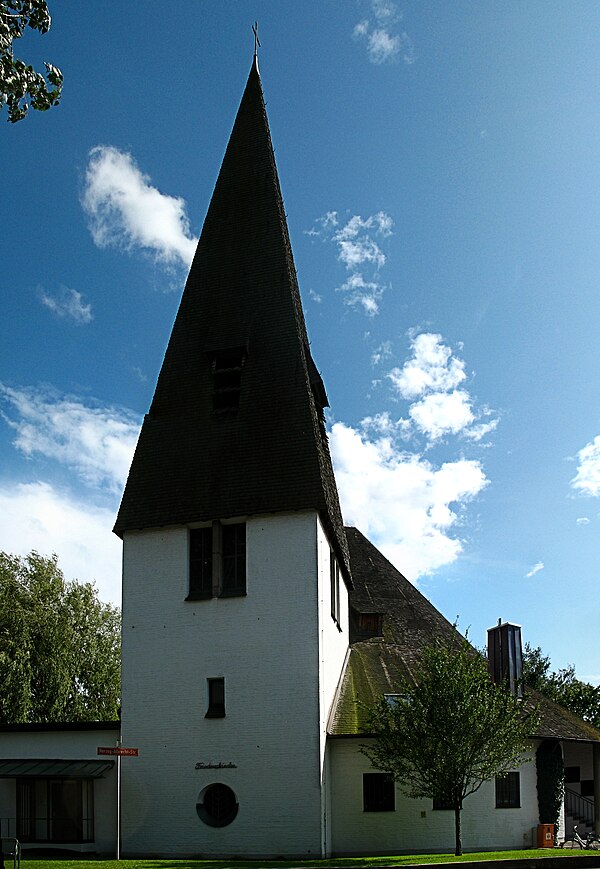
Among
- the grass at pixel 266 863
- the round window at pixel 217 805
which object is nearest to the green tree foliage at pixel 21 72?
the grass at pixel 266 863

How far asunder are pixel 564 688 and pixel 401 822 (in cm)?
3509

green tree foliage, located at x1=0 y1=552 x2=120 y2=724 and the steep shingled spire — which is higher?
the steep shingled spire

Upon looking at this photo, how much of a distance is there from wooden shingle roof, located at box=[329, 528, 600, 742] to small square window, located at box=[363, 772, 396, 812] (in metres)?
1.39

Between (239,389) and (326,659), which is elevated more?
(239,389)

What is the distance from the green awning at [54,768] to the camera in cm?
2386

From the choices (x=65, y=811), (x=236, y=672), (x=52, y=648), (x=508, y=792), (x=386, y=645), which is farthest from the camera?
(x=52, y=648)

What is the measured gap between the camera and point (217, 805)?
23.6 metres

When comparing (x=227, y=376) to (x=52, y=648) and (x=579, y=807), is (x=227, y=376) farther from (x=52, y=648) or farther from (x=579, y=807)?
(x=52, y=648)

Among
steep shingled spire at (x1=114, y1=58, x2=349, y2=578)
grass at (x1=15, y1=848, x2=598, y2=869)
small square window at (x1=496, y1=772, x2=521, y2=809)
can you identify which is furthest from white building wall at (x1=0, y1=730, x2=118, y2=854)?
small square window at (x1=496, y1=772, x2=521, y2=809)

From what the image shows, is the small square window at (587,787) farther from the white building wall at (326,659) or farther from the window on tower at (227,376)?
the window on tower at (227,376)

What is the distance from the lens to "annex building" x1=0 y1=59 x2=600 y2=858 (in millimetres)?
23516

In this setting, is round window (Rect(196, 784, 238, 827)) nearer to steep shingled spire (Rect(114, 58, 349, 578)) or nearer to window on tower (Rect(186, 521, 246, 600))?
window on tower (Rect(186, 521, 246, 600))

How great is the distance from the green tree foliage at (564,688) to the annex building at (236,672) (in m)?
23.6

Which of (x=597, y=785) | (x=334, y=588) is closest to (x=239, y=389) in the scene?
(x=334, y=588)
